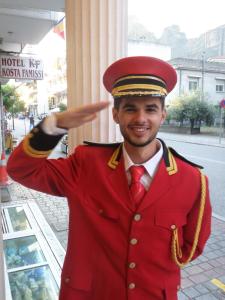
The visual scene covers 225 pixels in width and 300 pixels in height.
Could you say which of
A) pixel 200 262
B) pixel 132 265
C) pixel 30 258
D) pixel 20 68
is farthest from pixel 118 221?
pixel 20 68

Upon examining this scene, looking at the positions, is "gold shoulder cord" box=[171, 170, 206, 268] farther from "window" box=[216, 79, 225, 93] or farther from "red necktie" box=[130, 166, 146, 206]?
"window" box=[216, 79, 225, 93]

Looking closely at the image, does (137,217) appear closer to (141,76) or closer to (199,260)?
(141,76)

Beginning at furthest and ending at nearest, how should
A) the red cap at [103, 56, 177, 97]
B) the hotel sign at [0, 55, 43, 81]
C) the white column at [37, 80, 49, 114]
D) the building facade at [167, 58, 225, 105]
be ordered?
the white column at [37, 80, 49, 114] < the building facade at [167, 58, 225, 105] < the hotel sign at [0, 55, 43, 81] < the red cap at [103, 56, 177, 97]

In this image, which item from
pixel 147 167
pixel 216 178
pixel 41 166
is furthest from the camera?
pixel 216 178

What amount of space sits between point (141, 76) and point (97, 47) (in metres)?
0.77

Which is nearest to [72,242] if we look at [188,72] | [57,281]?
[57,281]

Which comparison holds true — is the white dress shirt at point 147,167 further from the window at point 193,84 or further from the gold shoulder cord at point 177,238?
the window at point 193,84

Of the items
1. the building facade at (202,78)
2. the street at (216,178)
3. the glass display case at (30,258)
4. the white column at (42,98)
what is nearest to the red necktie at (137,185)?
the glass display case at (30,258)

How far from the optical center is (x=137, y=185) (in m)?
1.30

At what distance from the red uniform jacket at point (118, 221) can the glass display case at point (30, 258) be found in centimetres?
162

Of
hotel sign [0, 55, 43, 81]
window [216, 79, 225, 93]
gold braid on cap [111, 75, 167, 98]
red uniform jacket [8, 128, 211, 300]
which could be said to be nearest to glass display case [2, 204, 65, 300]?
red uniform jacket [8, 128, 211, 300]

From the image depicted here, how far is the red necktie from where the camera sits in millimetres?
1290

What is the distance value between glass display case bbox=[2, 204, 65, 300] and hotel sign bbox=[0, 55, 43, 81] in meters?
3.35

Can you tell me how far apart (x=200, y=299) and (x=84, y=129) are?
6.61ft
